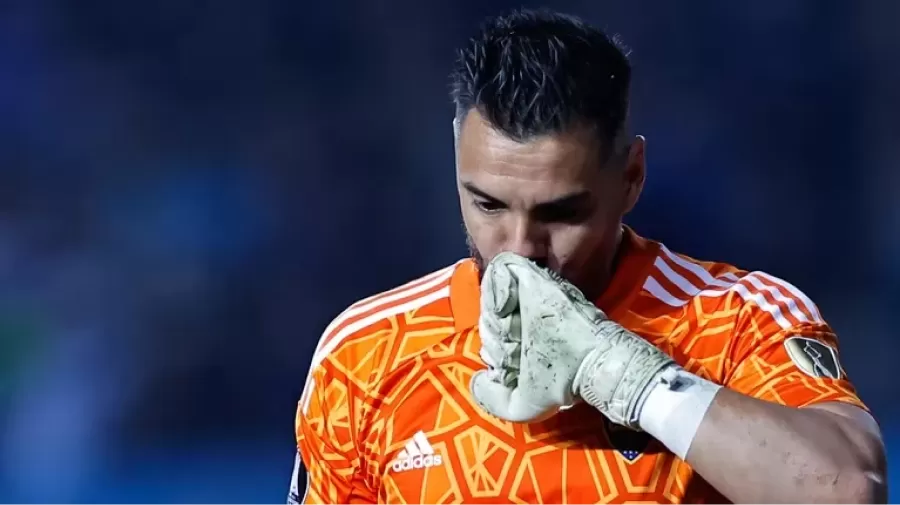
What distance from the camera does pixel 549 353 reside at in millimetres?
1219

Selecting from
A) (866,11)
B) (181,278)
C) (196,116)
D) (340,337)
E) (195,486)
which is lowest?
(195,486)

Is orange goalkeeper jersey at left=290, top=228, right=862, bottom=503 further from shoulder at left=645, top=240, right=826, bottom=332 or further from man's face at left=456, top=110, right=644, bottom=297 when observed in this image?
man's face at left=456, top=110, right=644, bottom=297

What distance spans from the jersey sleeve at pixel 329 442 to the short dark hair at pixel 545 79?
1.33 feet

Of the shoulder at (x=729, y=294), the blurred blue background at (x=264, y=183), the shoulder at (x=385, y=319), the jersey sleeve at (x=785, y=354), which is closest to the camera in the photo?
the jersey sleeve at (x=785, y=354)

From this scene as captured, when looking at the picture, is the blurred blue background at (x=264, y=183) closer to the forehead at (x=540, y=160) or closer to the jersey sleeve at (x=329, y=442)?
the jersey sleeve at (x=329, y=442)

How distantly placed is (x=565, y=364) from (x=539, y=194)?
0.68ft

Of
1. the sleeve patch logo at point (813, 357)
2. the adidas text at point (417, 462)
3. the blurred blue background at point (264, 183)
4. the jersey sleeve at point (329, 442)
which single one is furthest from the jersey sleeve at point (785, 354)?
the blurred blue background at point (264, 183)

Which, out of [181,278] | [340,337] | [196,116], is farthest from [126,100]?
[340,337]

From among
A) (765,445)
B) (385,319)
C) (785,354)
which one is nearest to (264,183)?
(385,319)

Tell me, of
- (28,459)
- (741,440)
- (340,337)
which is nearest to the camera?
(741,440)

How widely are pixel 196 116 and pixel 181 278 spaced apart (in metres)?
0.35

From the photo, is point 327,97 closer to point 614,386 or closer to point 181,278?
point 181,278

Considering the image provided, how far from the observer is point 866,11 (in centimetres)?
235

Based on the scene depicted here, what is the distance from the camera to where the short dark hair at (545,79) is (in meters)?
1.30
